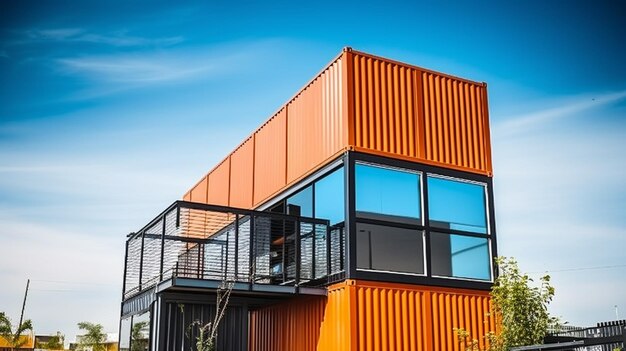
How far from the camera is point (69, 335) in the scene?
55.8 metres

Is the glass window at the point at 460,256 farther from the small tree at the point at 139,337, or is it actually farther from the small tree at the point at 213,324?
the small tree at the point at 139,337

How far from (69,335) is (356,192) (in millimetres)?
48844

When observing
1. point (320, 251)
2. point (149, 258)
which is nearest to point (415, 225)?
point (320, 251)

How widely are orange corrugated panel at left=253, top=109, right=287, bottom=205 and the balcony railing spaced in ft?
6.34

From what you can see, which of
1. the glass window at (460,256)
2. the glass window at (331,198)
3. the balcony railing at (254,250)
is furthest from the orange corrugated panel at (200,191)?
the glass window at (460,256)

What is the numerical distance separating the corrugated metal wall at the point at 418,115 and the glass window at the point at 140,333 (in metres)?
5.55

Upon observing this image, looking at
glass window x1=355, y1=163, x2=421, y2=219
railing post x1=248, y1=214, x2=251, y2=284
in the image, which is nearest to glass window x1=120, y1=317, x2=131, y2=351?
railing post x1=248, y1=214, x2=251, y2=284

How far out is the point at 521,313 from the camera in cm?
1262

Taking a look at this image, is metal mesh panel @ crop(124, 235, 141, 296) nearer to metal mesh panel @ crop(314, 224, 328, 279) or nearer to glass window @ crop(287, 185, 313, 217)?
glass window @ crop(287, 185, 313, 217)

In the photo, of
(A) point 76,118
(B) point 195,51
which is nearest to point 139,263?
(B) point 195,51

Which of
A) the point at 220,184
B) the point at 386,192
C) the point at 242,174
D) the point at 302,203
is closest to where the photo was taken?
the point at 386,192

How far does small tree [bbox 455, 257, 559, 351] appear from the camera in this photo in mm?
12531

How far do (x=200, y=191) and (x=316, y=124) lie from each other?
32.6 feet

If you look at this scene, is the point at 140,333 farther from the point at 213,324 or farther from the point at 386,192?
the point at 386,192
